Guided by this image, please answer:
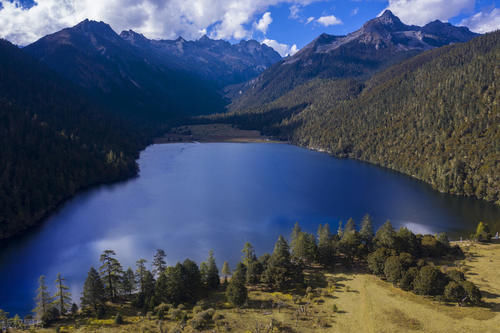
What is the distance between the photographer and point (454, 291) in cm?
4750

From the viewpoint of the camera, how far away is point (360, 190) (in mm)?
119062

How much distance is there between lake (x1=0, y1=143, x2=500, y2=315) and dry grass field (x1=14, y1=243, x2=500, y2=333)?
17.8 metres

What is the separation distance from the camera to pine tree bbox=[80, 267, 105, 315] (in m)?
47.7

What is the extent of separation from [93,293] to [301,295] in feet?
107

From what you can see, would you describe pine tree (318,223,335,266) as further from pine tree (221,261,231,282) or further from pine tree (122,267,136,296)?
pine tree (122,267,136,296)

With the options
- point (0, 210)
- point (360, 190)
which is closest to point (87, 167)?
point (0, 210)

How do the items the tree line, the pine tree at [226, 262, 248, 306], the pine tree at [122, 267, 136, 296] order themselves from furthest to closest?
the pine tree at [122, 267, 136, 296] → the tree line → the pine tree at [226, 262, 248, 306]

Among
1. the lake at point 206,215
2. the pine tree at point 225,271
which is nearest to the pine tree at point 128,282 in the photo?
the lake at point 206,215

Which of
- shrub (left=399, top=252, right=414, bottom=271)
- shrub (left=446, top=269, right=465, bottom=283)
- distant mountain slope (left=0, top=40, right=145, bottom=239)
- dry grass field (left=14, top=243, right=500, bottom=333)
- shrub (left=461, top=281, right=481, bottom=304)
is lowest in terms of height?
dry grass field (left=14, top=243, right=500, bottom=333)

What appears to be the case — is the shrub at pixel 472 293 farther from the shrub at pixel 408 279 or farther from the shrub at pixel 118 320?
the shrub at pixel 118 320

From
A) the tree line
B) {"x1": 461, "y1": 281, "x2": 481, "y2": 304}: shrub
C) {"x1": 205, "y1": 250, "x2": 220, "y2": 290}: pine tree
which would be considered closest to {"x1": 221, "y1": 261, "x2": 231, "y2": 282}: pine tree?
the tree line

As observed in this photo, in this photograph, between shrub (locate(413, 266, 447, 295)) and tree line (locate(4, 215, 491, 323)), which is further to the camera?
shrub (locate(413, 266, 447, 295))

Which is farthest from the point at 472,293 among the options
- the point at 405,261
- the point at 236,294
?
the point at 236,294

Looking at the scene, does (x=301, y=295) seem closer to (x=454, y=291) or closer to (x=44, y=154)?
(x=454, y=291)
